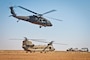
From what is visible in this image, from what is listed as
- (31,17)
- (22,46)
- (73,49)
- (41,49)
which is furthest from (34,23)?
(73,49)

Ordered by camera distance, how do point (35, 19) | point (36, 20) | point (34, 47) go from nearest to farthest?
point (36, 20), point (35, 19), point (34, 47)

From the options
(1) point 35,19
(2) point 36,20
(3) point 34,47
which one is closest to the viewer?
(2) point 36,20

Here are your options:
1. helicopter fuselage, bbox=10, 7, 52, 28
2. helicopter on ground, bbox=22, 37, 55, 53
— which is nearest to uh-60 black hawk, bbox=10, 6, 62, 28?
helicopter fuselage, bbox=10, 7, 52, 28

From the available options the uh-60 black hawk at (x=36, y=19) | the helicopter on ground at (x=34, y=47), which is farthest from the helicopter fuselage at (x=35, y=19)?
the helicopter on ground at (x=34, y=47)

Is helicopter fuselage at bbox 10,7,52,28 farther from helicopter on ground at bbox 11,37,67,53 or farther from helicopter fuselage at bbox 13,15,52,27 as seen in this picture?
helicopter on ground at bbox 11,37,67,53

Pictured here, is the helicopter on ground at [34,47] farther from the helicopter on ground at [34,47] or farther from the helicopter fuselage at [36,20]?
the helicopter fuselage at [36,20]

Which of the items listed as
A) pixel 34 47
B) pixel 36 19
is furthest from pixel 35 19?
pixel 34 47

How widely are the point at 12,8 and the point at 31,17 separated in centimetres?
607

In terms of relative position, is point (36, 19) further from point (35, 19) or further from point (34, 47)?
point (34, 47)

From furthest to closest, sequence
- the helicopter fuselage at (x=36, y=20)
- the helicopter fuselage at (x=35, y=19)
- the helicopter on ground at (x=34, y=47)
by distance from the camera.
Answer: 1. the helicopter on ground at (x=34, y=47)
2. the helicopter fuselage at (x=36, y=20)
3. the helicopter fuselage at (x=35, y=19)

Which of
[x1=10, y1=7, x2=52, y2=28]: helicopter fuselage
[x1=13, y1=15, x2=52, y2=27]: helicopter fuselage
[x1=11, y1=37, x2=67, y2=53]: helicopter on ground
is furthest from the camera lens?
[x1=11, y1=37, x2=67, y2=53]: helicopter on ground

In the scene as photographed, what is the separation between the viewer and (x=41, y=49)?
378ft

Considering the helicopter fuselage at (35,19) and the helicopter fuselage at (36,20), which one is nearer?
Answer: the helicopter fuselage at (35,19)

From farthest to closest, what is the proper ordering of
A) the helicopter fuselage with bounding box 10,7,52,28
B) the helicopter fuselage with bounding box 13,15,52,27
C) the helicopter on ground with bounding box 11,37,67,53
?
the helicopter on ground with bounding box 11,37,67,53, the helicopter fuselage with bounding box 13,15,52,27, the helicopter fuselage with bounding box 10,7,52,28
